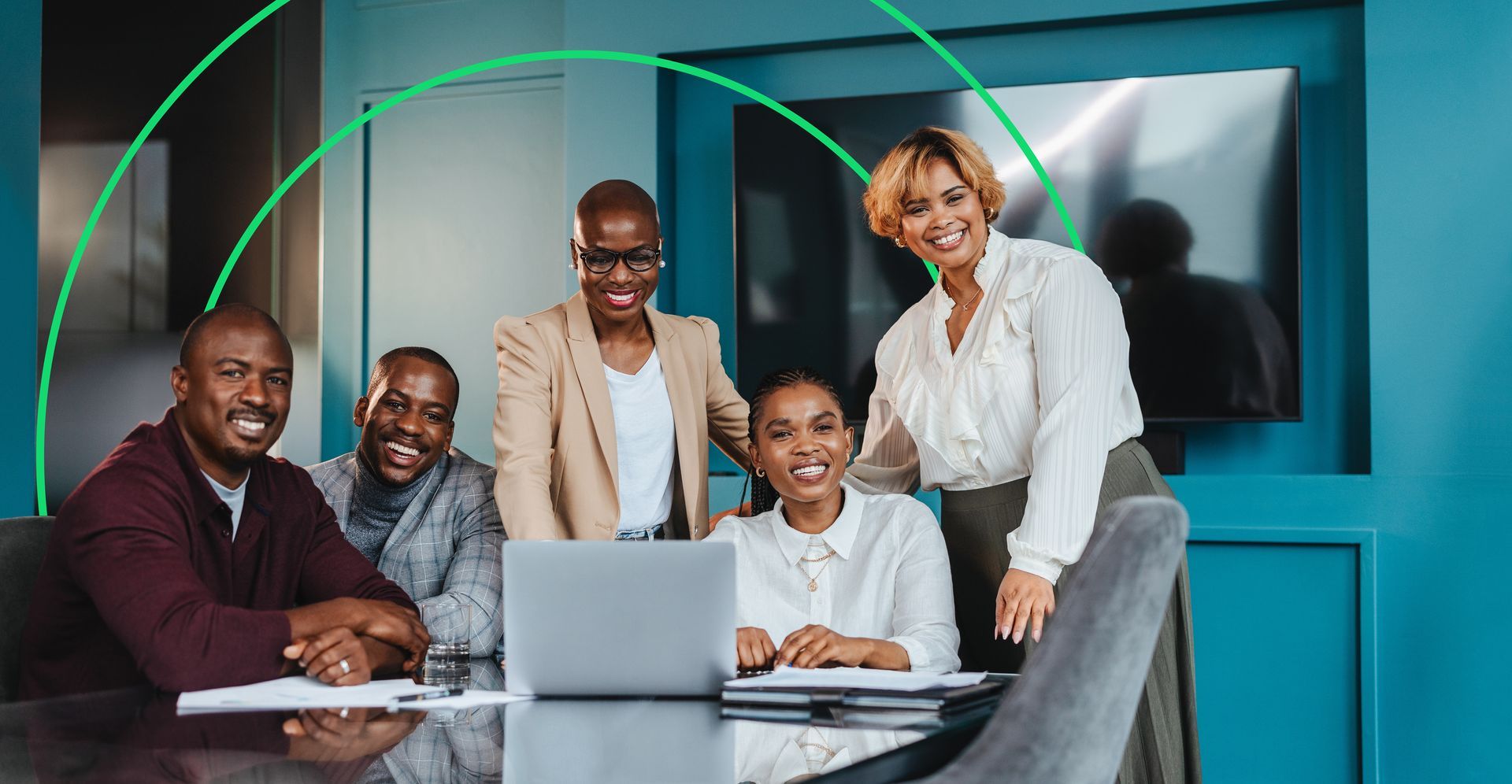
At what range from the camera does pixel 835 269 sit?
12.7ft

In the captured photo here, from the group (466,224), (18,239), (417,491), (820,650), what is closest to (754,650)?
(820,650)

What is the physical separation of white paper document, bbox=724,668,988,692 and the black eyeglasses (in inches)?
35.9

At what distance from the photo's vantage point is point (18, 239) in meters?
3.35

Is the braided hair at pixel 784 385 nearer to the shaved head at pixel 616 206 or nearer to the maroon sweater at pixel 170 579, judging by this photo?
the shaved head at pixel 616 206

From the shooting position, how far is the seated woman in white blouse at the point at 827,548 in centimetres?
193

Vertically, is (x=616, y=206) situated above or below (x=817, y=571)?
above

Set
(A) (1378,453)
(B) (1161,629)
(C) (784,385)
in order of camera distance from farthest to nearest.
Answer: (A) (1378,453)
(C) (784,385)
(B) (1161,629)

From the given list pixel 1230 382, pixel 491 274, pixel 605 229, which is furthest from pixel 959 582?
pixel 491 274

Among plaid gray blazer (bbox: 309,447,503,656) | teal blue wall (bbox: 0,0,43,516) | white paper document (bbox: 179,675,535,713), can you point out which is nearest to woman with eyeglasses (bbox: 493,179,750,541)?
plaid gray blazer (bbox: 309,447,503,656)

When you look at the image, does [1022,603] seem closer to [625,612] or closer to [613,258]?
[625,612]

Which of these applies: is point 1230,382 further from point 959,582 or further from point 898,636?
point 898,636

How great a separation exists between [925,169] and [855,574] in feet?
2.23

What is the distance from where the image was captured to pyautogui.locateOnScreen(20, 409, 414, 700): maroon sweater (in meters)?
1.56

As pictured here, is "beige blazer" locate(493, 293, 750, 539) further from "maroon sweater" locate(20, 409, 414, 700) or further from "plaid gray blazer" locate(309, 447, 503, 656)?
"maroon sweater" locate(20, 409, 414, 700)
